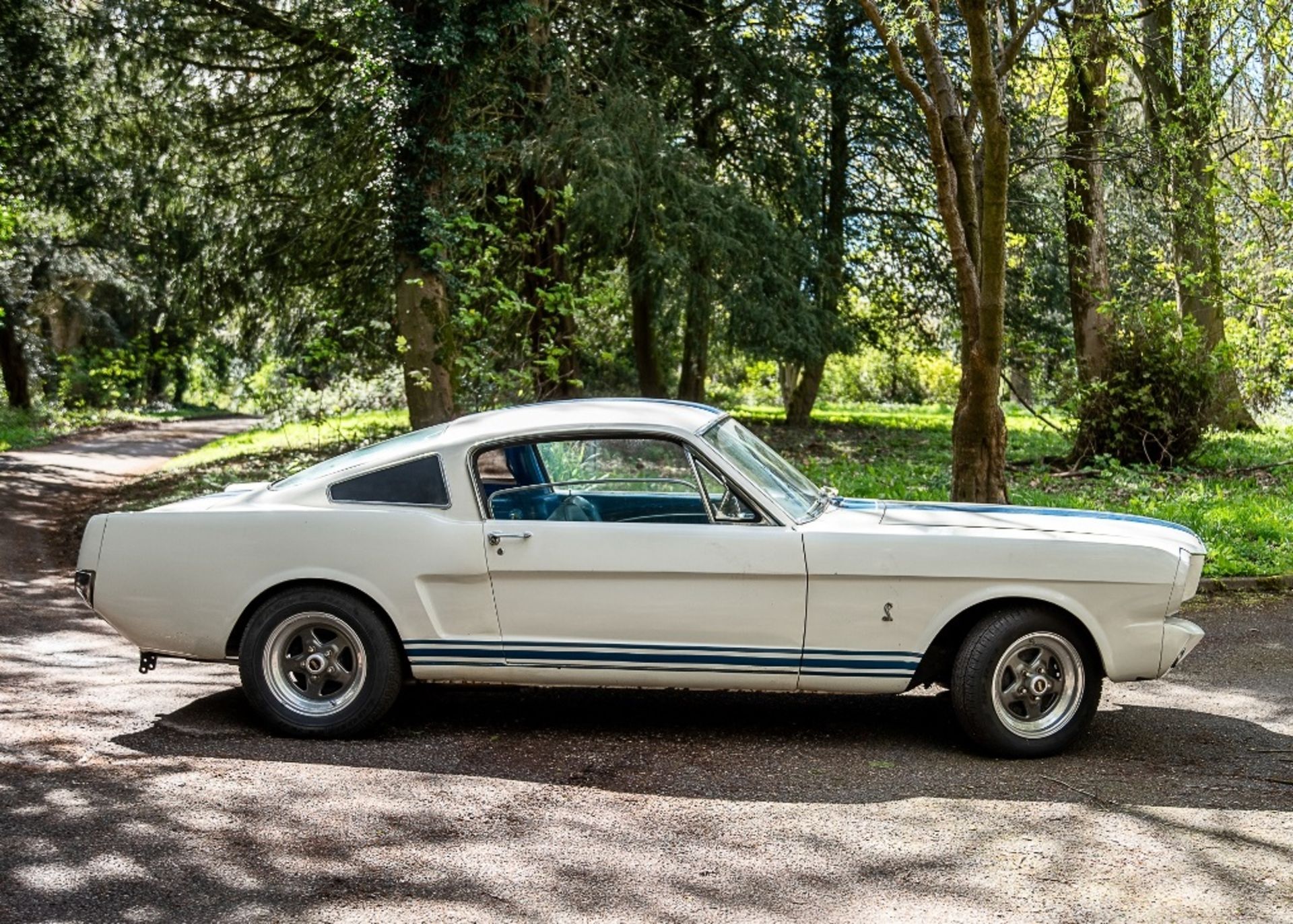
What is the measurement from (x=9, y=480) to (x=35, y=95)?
6.18 metres

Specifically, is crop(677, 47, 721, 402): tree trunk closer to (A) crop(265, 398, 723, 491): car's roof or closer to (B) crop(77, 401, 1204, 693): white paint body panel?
(A) crop(265, 398, 723, 491): car's roof

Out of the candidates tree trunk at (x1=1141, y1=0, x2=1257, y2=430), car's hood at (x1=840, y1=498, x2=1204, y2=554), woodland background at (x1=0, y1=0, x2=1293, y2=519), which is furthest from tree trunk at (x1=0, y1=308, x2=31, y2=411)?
car's hood at (x1=840, y1=498, x2=1204, y2=554)

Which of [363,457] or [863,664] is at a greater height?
[363,457]

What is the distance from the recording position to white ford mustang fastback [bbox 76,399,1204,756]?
5816mm

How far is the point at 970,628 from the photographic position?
5.91 m

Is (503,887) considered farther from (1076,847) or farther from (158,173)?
(158,173)

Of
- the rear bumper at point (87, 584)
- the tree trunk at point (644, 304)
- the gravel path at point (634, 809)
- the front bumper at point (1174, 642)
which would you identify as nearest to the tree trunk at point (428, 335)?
the tree trunk at point (644, 304)

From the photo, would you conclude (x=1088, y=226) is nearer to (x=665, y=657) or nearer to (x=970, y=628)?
(x=970, y=628)

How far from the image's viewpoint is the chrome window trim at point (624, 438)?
19.5ft

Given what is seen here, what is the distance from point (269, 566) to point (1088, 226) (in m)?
14.5

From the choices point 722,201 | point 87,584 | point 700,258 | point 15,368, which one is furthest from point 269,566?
point 15,368

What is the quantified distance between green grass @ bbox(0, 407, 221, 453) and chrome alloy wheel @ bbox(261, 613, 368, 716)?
22506mm

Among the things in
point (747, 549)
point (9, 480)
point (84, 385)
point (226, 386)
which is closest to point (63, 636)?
point (747, 549)

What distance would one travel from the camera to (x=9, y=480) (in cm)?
2002
